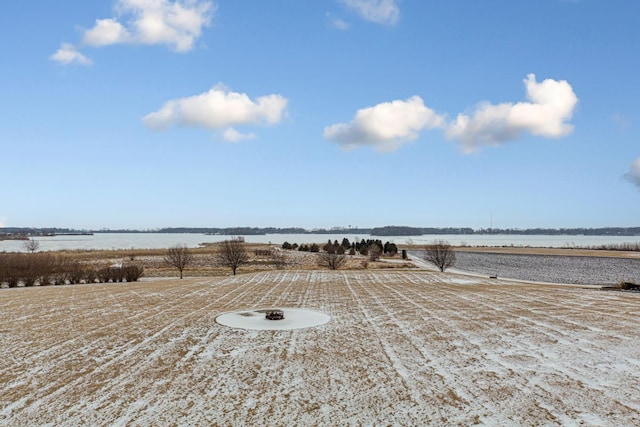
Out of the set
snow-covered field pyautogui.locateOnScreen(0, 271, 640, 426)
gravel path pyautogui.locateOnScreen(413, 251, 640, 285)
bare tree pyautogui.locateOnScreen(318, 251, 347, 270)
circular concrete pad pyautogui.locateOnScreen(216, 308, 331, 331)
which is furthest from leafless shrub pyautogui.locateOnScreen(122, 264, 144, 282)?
gravel path pyautogui.locateOnScreen(413, 251, 640, 285)

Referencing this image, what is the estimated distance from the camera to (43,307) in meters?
19.7

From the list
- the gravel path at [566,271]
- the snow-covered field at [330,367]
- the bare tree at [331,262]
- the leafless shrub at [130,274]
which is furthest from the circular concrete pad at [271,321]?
the gravel path at [566,271]

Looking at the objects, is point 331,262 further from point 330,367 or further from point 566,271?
point 330,367

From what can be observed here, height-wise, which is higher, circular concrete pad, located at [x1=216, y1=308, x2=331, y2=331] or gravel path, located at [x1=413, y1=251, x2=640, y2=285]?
circular concrete pad, located at [x1=216, y1=308, x2=331, y2=331]

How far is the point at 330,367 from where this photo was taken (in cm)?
1087

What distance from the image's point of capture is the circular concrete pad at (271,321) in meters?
15.4

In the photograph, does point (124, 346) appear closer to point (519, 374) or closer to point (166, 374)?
point (166, 374)

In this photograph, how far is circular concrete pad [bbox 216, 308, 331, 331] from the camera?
15.4m

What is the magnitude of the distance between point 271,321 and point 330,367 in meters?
5.87

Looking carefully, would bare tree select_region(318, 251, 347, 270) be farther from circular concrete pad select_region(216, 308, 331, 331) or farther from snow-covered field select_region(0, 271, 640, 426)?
circular concrete pad select_region(216, 308, 331, 331)

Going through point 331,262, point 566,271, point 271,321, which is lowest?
point 566,271

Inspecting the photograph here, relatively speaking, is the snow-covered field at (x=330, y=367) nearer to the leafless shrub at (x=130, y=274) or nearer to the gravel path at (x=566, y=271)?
the leafless shrub at (x=130, y=274)

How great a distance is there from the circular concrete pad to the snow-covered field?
0.58 m

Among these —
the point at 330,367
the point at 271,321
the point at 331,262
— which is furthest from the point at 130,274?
the point at 330,367
